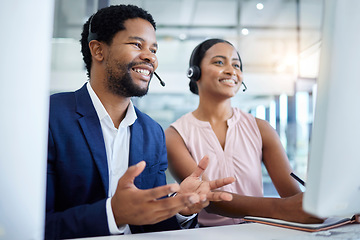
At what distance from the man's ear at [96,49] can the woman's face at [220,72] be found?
0.63m

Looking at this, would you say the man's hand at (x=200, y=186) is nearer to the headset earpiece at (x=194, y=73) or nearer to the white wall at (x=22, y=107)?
the white wall at (x=22, y=107)

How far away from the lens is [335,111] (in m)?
0.53

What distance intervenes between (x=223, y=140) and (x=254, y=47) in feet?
9.37

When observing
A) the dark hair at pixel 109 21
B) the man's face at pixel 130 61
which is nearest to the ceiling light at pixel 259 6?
the dark hair at pixel 109 21

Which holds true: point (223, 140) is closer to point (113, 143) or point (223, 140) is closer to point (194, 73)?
point (194, 73)

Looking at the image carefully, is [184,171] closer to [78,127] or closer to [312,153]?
[78,127]

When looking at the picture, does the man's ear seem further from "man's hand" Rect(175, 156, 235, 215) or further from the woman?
"man's hand" Rect(175, 156, 235, 215)

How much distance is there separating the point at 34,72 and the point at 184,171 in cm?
111

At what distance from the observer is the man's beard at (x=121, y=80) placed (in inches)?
51.6

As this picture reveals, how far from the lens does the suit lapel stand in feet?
3.57

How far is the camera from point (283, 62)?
424 centimetres

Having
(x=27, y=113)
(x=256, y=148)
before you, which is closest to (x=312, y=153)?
(x=27, y=113)

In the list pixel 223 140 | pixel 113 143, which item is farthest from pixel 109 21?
pixel 223 140

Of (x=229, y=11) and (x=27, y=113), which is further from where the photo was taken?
(x=229, y=11)
